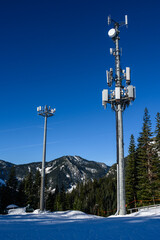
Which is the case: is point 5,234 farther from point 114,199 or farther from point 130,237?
point 114,199

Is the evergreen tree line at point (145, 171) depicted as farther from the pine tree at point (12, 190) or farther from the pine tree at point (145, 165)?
the pine tree at point (12, 190)

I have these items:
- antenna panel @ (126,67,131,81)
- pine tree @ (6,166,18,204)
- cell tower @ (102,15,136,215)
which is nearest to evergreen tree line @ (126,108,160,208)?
cell tower @ (102,15,136,215)

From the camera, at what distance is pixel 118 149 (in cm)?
1897

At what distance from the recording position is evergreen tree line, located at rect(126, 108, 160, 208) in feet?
105

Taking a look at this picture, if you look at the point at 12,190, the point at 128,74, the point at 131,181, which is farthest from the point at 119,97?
the point at 12,190

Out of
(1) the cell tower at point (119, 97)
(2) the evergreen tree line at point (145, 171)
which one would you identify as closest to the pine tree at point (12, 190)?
(2) the evergreen tree line at point (145, 171)

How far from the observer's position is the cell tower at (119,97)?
18.0 meters

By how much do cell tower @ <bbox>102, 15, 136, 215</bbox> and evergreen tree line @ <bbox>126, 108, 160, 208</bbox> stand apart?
555 inches

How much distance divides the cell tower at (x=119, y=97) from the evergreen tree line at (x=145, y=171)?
46.2ft

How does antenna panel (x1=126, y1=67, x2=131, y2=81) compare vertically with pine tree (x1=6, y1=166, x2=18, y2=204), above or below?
above

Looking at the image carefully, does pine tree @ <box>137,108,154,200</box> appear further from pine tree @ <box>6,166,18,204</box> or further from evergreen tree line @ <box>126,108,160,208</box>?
pine tree @ <box>6,166,18,204</box>

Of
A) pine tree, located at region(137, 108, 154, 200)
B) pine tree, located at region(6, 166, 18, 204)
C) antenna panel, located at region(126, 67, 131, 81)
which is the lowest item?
pine tree, located at region(6, 166, 18, 204)

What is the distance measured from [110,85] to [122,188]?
964 centimetres

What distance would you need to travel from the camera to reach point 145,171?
35.3 meters
